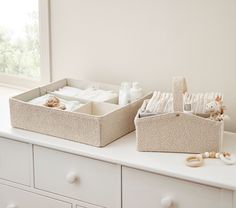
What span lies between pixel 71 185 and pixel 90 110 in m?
0.31

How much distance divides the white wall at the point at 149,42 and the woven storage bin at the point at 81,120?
202 millimetres

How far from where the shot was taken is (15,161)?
2.11 metres

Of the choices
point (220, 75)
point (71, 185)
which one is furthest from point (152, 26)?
point (71, 185)

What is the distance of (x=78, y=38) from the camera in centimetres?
244

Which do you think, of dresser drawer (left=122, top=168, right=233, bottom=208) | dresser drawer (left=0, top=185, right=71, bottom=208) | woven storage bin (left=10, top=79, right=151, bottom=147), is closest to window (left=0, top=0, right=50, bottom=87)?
woven storage bin (left=10, top=79, right=151, bottom=147)

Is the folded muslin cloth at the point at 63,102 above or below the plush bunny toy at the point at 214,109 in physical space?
below

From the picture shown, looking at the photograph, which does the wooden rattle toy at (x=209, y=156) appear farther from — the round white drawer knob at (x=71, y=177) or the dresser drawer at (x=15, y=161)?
the dresser drawer at (x=15, y=161)

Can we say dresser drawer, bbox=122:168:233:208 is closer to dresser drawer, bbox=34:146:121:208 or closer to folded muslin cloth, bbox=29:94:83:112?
dresser drawer, bbox=34:146:121:208

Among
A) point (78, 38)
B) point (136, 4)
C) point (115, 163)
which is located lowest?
point (115, 163)

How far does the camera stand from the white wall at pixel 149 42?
211 centimetres

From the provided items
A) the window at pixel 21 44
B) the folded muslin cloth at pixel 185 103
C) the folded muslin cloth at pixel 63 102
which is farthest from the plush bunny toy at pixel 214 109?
the window at pixel 21 44

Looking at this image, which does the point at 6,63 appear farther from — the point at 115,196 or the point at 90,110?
the point at 115,196

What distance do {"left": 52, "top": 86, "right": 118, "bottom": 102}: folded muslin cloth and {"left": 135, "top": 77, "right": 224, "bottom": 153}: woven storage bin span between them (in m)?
0.34

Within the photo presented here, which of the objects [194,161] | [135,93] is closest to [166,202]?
[194,161]
